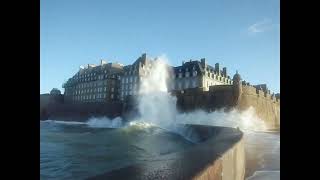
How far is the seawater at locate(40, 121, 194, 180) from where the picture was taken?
255cm

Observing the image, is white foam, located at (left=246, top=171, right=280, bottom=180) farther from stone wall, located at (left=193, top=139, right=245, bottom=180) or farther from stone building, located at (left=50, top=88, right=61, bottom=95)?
stone building, located at (left=50, top=88, right=61, bottom=95)

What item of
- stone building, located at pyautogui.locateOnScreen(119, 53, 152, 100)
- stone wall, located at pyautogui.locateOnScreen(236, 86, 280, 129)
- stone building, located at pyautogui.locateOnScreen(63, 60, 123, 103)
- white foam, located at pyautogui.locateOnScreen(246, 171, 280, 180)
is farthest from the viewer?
stone building, located at pyautogui.locateOnScreen(63, 60, 123, 103)

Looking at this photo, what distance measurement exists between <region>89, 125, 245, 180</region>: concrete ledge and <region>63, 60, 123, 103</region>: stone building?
942 mm

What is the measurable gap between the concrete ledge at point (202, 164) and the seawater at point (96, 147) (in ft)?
0.68

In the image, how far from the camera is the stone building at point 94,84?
3.07m

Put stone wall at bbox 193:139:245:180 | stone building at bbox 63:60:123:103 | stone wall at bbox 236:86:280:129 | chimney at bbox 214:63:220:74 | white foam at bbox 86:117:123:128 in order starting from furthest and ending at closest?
1. white foam at bbox 86:117:123:128
2. stone building at bbox 63:60:123:103
3. chimney at bbox 214:63:220:74
4. stone wall at bbox 236:86:280:129
5. stone wall at bbox 193:139:245:180

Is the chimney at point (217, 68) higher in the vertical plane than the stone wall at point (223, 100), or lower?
higher

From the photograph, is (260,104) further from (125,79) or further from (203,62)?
(125,79)

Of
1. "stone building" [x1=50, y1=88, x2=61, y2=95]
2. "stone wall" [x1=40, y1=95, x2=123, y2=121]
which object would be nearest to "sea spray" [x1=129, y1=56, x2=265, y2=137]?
"stone wall" [x1=40, y1=95, x2=123, y2=121]

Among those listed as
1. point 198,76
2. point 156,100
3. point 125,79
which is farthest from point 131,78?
point 198,76

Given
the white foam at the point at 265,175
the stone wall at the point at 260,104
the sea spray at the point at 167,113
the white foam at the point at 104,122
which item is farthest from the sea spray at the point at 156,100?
the white foam at the point at 265,175

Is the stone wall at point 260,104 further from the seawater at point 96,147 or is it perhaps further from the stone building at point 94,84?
the stone building at point 94,84

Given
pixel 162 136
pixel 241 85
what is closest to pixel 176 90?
pixel 162 136
